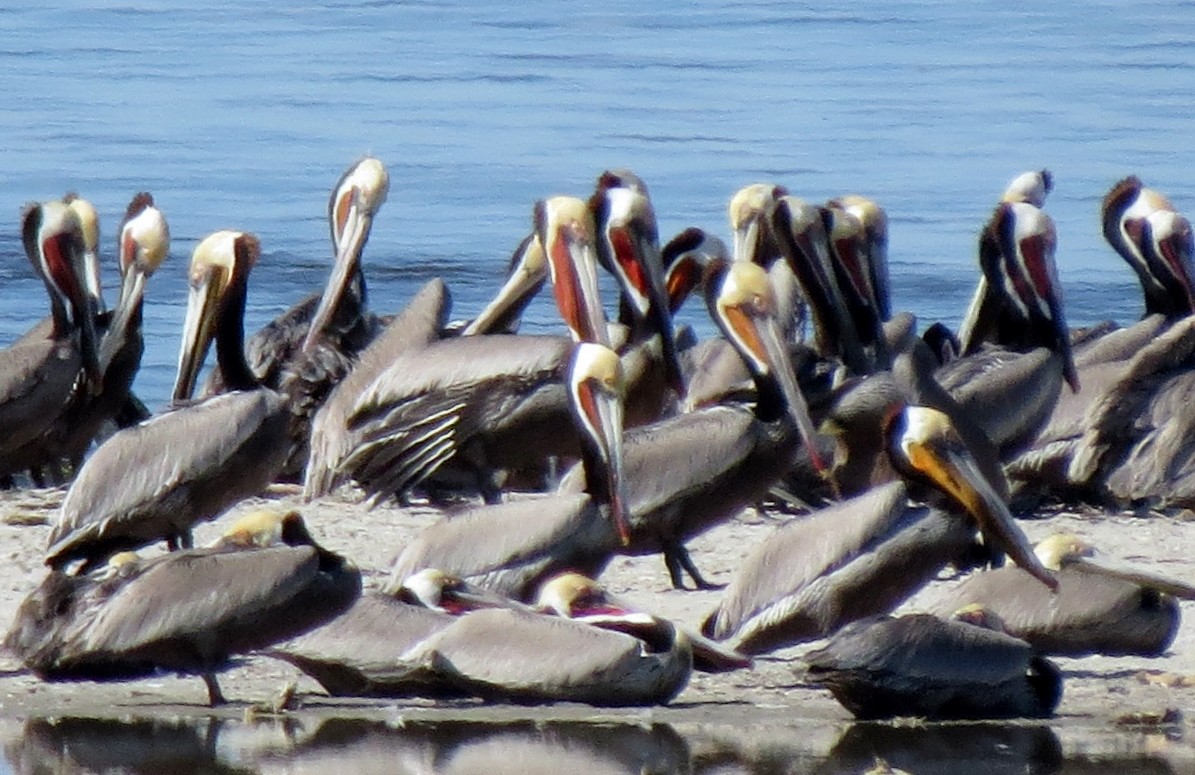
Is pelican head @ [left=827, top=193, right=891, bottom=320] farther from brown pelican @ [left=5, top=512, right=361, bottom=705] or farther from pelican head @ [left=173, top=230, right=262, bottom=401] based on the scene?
brown pelican @ [left=5, top=512, right=361, bottom=705]

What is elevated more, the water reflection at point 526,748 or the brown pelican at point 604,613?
the brown pelican at point 604,613

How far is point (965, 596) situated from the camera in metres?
6.50

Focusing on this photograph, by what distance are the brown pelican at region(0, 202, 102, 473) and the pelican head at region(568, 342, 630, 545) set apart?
2057 mm

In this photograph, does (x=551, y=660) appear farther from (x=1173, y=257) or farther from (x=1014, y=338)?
(x=1173, y=257)

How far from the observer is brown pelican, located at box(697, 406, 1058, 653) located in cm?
642

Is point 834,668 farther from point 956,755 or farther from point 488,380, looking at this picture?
point 488,380

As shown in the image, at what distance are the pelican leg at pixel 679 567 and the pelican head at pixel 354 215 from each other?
2.22 meters

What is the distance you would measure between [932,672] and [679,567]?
1.52 metres

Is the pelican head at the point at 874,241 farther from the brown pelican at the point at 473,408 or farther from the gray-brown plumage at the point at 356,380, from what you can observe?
the gray-brown plumage at the point at 356,380

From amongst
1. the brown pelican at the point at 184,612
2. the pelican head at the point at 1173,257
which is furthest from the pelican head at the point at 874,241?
the brown pelican at the point at 184,612

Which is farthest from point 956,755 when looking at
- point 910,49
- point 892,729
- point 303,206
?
point 910,49

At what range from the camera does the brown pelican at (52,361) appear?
850cm

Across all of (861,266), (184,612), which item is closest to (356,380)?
(861,266)

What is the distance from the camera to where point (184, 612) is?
5.99m
